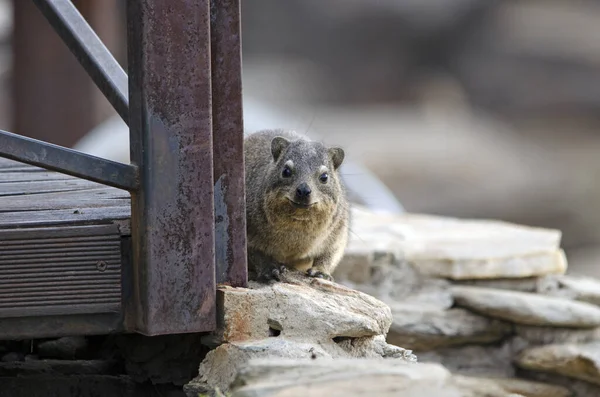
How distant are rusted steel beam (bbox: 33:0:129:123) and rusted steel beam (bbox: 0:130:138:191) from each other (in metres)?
0.49

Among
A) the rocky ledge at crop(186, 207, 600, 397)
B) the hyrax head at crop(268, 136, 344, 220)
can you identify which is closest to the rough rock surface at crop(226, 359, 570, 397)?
the rocky ledge at crop(186, 207, 600, 397)

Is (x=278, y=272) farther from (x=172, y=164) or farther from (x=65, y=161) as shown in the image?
(x=65, y=161)

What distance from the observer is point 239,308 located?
3.84 metres

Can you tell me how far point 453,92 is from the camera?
18.5m

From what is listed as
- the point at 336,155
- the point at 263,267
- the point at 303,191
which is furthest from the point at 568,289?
the point at 263,267

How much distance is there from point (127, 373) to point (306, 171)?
1.15 meters

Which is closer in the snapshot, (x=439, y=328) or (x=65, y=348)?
(x=65, y=348)

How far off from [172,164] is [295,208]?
107 centimetres

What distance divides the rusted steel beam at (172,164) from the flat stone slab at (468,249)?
235 centimetres

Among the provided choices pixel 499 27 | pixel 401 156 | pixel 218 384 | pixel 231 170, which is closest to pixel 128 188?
pixel 231 170

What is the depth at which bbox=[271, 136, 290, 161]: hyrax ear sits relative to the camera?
4891 mm

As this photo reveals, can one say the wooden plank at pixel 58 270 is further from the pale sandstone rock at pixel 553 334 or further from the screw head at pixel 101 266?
the pale sandstone rock at pixel 553 334

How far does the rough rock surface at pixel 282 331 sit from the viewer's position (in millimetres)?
3779

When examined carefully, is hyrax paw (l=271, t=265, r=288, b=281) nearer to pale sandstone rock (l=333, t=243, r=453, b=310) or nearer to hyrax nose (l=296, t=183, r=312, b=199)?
hyrax nose (l=296, t=183, r=312, b=199)
